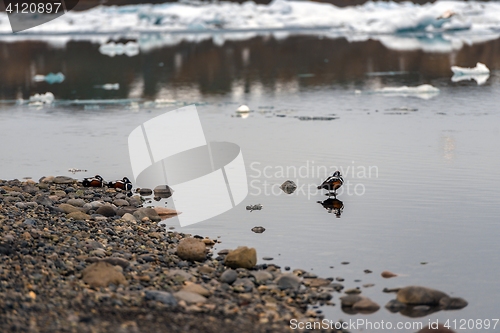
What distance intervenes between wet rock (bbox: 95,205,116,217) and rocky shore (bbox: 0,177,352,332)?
0.06 ft

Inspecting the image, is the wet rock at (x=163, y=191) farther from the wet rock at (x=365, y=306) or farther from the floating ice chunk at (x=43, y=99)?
the floating ice chunk at (x=43, y=99)

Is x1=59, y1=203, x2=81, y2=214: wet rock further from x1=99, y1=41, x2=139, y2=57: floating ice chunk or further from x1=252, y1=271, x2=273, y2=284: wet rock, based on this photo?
x1=99, y1=41, x2=139, y2=57: floating ice chunk

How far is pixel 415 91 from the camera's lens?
2391cm

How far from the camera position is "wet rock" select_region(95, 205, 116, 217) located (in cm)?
1008

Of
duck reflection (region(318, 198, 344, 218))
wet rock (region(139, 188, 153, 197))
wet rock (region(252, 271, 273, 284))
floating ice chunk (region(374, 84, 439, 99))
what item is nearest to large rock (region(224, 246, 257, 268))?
wet rock (region(252, 271, 273, 284))

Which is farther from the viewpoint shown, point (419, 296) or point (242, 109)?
point (242, 109)

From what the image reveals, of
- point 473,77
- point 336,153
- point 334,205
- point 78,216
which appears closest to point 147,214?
point 78,216

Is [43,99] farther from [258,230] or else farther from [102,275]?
[102,275]

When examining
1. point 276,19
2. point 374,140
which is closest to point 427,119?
point 374,140

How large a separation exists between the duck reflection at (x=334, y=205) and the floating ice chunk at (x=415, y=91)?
1279cm

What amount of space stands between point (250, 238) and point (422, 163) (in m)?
5.47

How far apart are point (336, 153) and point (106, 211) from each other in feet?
20.2

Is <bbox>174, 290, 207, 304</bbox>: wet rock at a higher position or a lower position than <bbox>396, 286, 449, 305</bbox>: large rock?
higher

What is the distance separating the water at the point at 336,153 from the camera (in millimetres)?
8656
